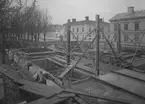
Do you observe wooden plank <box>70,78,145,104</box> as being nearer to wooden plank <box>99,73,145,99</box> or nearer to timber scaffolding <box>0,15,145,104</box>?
timber scaffolding <box>0,15,145,104</box>

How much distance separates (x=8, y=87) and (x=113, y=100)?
305cm

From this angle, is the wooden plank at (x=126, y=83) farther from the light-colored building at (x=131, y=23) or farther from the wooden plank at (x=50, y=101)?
the light-colored building at (x=131, y=23)

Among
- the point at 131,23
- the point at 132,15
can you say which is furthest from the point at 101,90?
the point at 132,15

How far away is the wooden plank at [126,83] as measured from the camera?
3.72m

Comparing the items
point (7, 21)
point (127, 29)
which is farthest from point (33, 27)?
point (127, 29)

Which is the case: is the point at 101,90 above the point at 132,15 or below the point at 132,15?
below

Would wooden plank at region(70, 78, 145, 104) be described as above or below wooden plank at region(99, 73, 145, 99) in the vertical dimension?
below

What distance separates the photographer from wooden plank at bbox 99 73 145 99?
3723 mm

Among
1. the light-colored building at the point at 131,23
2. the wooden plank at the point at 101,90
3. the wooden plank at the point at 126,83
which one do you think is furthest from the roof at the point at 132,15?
the wooden plank at the point at 101,90

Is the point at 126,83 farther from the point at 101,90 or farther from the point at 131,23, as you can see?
the point at 131,23

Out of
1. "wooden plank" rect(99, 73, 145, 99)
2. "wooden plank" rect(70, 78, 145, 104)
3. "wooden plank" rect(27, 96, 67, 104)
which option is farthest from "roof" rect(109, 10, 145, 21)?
"wooden plank" rect(27, 96, 67, 104)

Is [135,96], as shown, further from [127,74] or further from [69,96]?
[69,96]

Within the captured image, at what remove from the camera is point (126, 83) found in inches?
168

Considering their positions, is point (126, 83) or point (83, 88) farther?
point (126, 83)
